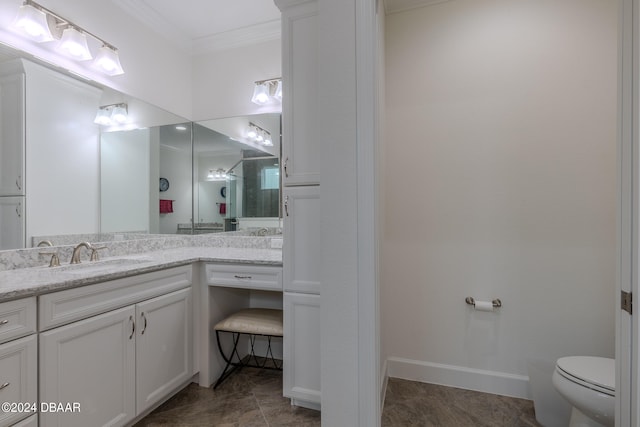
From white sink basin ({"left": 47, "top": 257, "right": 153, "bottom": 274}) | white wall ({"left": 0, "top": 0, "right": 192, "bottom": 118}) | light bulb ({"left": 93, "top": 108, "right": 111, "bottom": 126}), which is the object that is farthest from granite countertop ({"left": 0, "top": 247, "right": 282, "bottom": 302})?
white wall ({"left": 0, "top": 0, "right": 192, "bottom": 118})

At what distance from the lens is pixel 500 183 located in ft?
6.11

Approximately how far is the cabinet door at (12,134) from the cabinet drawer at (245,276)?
1086 millimetres

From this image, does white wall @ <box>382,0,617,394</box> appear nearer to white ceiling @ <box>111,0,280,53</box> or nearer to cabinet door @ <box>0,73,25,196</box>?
white ceiling @ <box>111,0,280,53</box>

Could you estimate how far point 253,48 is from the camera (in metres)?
2.48

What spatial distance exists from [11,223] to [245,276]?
124cm

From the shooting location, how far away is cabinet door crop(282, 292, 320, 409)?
1.62 metres

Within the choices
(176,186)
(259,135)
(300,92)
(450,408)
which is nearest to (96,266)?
(176,186)

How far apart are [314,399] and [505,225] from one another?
1.58 m

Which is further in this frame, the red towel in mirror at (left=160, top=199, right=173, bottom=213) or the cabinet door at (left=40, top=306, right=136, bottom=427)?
the red towel in mirror at (left=160, top=199, right=173, bottom=213)

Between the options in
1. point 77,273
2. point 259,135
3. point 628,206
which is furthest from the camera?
point 259,135

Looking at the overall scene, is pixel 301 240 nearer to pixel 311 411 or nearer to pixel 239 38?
pixel 311 411

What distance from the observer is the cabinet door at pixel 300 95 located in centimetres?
159

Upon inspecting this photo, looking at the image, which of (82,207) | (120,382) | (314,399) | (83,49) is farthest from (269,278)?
(83,49)

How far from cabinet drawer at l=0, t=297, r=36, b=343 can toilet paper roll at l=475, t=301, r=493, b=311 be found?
226 centimetres
